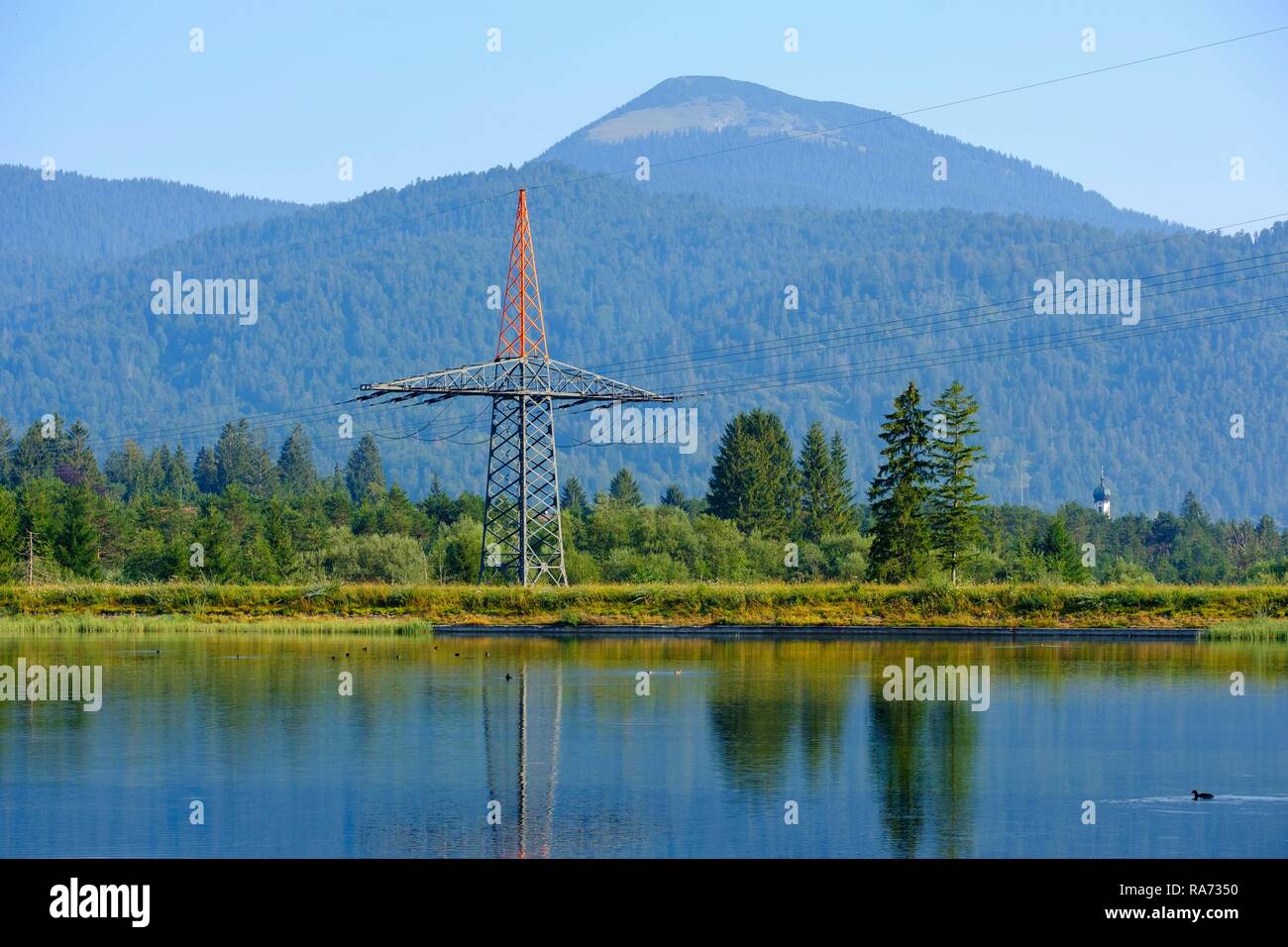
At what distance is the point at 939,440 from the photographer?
79.1 m

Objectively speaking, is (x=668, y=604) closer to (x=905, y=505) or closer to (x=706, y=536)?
(x=905, y=505)

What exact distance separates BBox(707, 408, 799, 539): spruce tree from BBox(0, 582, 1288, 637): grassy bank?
56.5m

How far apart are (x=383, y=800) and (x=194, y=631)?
4068cm

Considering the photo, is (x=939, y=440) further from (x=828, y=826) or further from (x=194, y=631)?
(x=828, y=826)

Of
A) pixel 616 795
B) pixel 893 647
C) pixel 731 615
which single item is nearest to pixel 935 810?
pixel 616 795

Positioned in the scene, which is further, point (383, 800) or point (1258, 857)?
point (383, 800)

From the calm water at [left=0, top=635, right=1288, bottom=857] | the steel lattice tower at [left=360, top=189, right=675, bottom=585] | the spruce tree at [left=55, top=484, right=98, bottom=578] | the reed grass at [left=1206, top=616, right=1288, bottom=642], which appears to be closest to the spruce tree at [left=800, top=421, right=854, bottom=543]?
the steel lattice tower at [left=360, top=189, right=675, bottom=585]

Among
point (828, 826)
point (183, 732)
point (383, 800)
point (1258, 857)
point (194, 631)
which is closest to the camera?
point (1258, 857)

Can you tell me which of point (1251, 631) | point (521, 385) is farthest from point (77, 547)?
point (1251, 631)

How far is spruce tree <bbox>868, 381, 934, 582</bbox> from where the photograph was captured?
257 ft

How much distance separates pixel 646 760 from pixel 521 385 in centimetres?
4147

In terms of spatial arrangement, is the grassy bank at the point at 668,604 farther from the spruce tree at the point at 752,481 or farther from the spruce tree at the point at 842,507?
the spruce tree at the point at 842,507

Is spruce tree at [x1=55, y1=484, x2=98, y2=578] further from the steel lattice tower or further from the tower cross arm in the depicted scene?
the tower cross arm

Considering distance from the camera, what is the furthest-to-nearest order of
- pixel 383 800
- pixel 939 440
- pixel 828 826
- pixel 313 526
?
pixel 313 526, pixel 939 440, pixel 383 800, pixel 828 826
